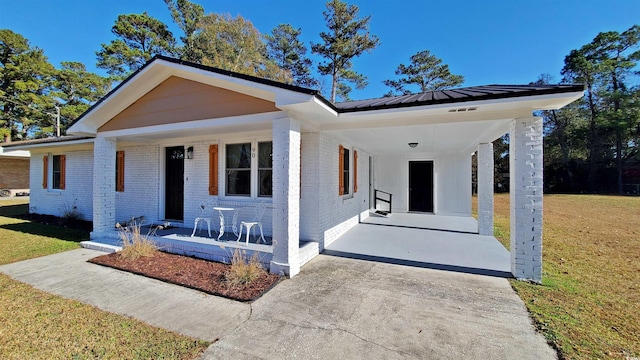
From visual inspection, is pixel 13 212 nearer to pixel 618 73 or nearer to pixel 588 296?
pixel 588 296

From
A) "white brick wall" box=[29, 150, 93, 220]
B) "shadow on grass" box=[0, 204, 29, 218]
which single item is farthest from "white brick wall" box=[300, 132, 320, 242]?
"shadow on grass" box=[0, 204, 29, 218]

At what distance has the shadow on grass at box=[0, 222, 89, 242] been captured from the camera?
22.7 feet

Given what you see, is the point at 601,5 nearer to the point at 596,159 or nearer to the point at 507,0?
the point at 507,0

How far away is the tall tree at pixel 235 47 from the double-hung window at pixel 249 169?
15.3 metres

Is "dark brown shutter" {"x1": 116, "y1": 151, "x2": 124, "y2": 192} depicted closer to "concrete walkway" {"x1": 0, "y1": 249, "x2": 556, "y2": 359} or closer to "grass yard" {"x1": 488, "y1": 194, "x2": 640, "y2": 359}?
"concrete walkway" {"x1": 0, "y1": 249, "x2": 556, "y2": 359}

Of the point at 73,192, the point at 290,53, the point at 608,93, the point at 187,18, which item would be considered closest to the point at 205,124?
the point at 73,192

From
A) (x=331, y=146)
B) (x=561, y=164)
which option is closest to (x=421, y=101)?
(x=331, y=146)

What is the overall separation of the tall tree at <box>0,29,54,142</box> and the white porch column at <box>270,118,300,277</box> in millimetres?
31934

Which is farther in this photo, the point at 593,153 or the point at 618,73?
the point at 618,73

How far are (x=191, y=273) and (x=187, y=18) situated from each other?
80.2 ft

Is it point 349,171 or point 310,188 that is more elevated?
point 349,171

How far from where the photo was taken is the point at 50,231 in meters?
7.51

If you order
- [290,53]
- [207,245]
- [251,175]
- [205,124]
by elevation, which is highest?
[290,53]

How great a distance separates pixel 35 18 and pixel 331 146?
704 inches
